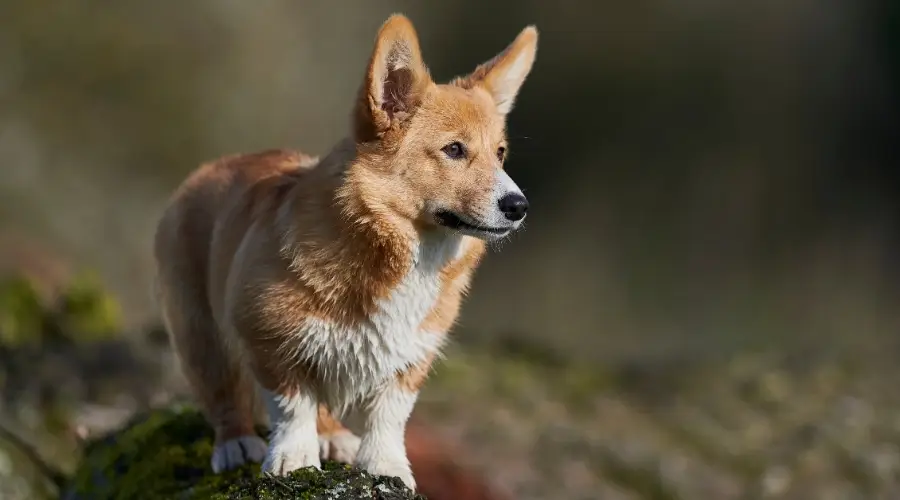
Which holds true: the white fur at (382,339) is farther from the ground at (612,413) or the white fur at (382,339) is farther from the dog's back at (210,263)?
the ground at (612,413)

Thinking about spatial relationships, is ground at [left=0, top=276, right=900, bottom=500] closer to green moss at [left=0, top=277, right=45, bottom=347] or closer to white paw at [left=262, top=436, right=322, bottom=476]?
green moss at [left=0, top=277, right=45, bottom=347]

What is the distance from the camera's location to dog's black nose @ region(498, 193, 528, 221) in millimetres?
4168

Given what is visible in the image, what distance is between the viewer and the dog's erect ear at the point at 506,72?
4820 millimetres

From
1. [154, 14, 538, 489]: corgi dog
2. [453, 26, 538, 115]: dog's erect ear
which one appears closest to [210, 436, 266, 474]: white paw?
[154, 14, 538, 489]: corgi dog

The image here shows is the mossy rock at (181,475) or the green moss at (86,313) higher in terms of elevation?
the mossy rock at (181,475)

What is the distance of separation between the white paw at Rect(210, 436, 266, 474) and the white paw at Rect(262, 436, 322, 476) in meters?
0.61

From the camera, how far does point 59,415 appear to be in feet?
25.6

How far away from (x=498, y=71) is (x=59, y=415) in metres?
4.86

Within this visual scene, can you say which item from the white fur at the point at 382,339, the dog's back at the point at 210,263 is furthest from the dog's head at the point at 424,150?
the dog's back at the point at 210,263

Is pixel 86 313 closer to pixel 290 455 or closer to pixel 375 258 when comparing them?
pixel 290 455

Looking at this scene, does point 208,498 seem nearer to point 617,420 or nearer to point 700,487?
point 700,487

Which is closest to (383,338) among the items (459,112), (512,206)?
(512,206)

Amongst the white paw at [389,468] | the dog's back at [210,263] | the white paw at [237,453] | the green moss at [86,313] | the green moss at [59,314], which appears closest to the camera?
the white paw at [389,468]

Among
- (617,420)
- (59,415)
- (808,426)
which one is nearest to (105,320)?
(59,415)
